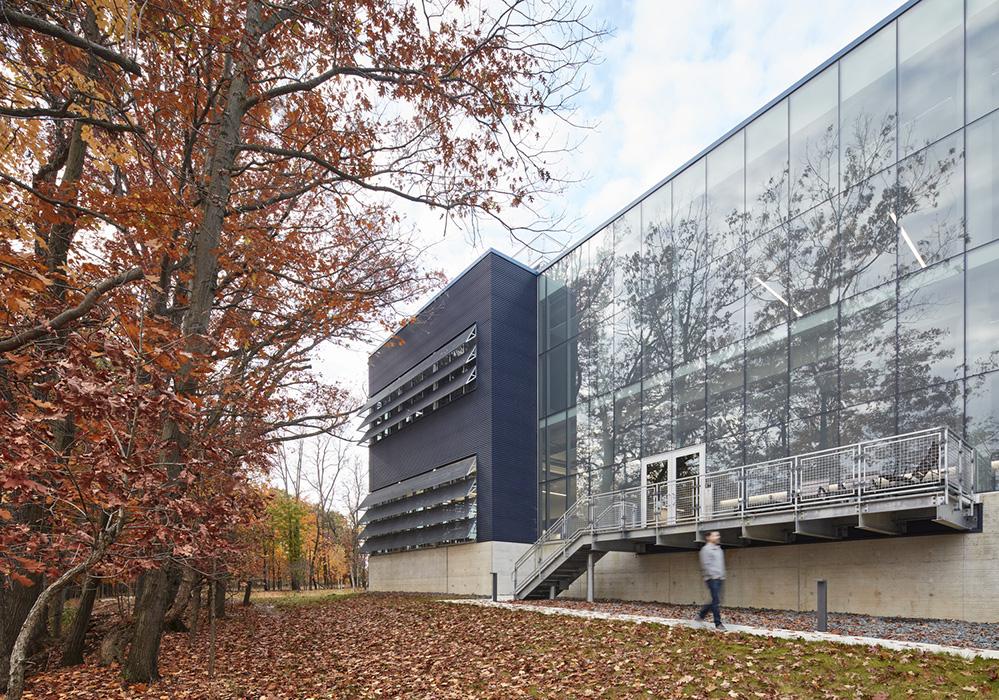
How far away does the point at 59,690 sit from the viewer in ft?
33.8

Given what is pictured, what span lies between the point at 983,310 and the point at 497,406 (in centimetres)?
1697

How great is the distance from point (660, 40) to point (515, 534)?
2103cm

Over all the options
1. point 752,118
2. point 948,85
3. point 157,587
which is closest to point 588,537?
point 157,587

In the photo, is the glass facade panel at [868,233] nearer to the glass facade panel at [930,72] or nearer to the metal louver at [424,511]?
the glass facade panel at [930,72]

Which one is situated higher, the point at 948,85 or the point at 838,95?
the point at 838,95

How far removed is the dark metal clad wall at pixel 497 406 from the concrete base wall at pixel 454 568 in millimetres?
647

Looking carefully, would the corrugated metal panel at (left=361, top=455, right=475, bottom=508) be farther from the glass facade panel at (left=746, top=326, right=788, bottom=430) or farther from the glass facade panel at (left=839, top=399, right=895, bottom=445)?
the glass facade panel at (left=839, top=399, right=895, bottom=445)

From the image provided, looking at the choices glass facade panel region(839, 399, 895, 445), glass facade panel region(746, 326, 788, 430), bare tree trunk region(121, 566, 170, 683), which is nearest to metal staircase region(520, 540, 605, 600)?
glass facade panel region(746, 326, 788, 430)

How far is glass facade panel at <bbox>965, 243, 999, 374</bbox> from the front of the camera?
12.6 meters

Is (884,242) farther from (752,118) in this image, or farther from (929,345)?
(752,118)

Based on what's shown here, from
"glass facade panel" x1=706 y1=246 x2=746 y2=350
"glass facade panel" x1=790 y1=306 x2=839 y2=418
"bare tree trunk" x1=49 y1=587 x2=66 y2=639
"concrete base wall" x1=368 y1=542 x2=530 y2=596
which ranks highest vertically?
"glass facade panel" x1=706 y1=246 x2=746 y2=350

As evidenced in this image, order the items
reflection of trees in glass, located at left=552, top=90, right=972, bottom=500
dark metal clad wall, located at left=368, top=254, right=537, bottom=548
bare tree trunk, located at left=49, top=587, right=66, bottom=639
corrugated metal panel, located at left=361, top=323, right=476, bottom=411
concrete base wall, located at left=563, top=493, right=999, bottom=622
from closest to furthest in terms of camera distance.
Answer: concrete base wall, located at left=563, top=493, right=999, bottom=622 → reflection of trees in glass, located at left=552, top=90, right=972, bottom=500 → bare tree trunk, located at left=49, top=587, right=66, bottom=639 → dark metal clad wall, located at left=368, top=254, right=537, bottom=548 → corrugated metal panel, located at left=361, top=323, right=476, bottom=411

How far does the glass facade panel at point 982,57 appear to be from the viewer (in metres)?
13.3

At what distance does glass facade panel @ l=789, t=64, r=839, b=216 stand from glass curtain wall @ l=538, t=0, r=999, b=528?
48 mm
